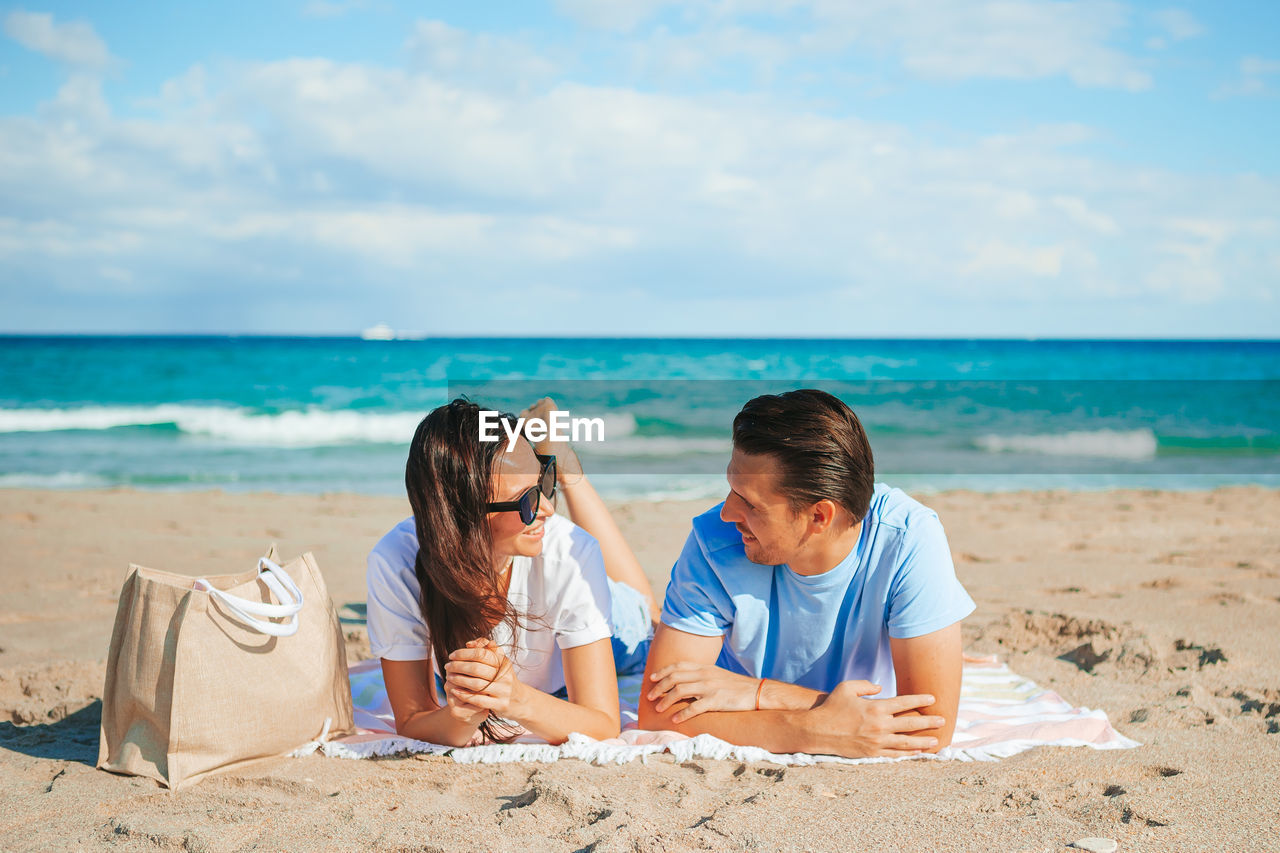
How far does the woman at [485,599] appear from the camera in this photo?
2410 millimetres

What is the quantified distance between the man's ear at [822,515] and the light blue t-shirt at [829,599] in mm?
195

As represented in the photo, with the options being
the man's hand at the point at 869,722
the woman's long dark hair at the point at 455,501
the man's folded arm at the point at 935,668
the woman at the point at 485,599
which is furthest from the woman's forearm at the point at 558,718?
the man's folded arm at the point at 935,668

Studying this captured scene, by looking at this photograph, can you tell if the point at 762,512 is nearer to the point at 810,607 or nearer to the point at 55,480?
the point at 810,607

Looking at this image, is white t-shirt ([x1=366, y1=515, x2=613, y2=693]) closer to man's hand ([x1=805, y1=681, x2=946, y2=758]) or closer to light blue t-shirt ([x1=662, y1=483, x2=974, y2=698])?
light blue t-shirt ([x1=662, y1=483, x2=974, y2=698])

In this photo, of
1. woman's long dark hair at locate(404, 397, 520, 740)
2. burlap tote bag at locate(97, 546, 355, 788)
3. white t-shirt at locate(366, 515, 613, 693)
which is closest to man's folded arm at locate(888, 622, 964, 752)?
white t-shirt at locate(366, 515, 613, 693)

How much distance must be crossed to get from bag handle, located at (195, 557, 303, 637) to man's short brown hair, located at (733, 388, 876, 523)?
55.5 inches

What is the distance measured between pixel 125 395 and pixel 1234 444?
79.6 feet

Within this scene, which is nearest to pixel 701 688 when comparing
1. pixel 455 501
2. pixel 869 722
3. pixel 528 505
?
pixel 869 722

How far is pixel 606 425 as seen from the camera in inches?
654

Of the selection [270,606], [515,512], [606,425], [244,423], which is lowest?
[244,423]

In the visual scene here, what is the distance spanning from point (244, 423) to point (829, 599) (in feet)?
55.8

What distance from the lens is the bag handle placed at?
2.48m

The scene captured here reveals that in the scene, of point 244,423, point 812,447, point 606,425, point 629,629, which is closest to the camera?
point 812,447

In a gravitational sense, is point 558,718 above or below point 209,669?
below
